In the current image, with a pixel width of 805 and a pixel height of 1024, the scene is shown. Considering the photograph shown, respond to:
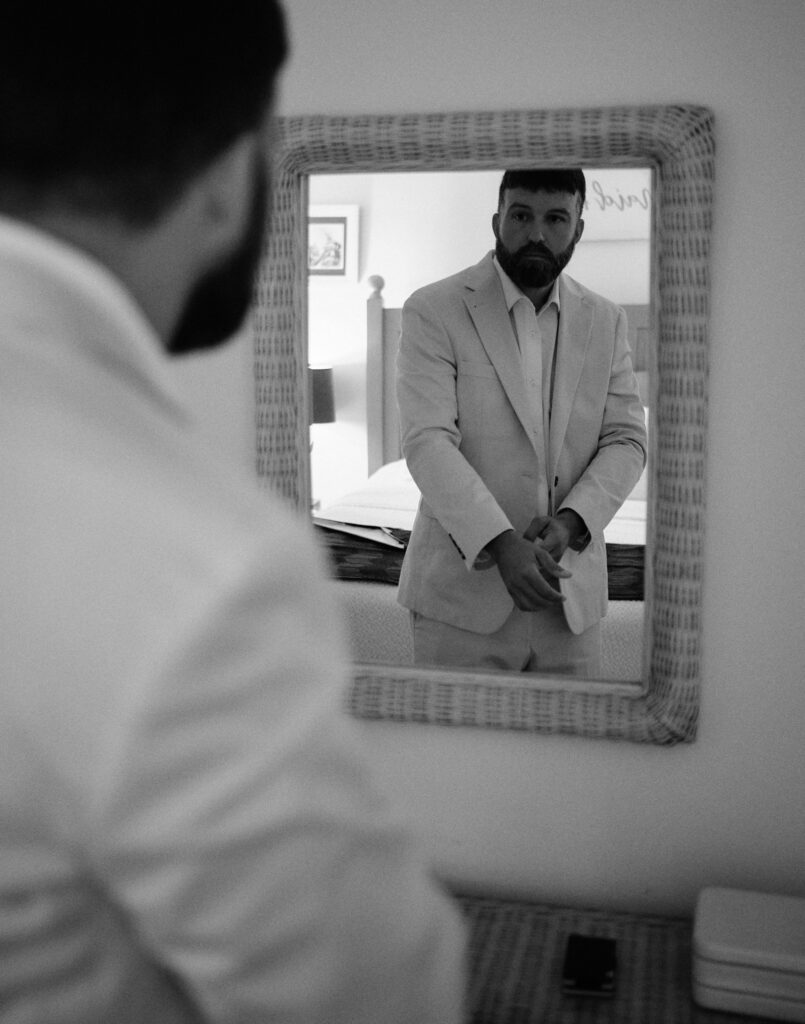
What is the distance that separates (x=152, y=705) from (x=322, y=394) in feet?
2.92

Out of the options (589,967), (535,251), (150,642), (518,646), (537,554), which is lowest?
(589,967)

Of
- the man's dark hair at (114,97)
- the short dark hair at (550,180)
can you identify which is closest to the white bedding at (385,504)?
the short dark hair at (550,180)

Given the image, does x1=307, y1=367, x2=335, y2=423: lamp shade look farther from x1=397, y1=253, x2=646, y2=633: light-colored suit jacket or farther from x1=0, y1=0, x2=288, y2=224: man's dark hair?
x1=0, y1=0, x2=288, y2=224: man's dark hair

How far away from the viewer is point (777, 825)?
114 cm

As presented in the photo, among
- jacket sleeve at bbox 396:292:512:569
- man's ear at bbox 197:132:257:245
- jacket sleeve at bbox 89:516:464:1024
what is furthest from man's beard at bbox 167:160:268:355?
jacket sleeve at bbox 396:292:512:569

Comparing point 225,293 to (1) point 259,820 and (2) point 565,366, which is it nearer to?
(1) point 259,820

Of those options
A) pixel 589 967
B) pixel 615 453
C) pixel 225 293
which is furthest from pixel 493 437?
pixel 225 293

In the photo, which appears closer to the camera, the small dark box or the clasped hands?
the small dark box

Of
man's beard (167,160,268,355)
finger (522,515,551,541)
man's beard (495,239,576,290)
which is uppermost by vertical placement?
man's beard (495,239,576,290)

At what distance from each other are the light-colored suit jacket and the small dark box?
317mm

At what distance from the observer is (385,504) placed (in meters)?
1.17

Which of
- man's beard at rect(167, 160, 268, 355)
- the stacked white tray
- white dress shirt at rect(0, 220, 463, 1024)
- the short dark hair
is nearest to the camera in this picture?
white dress shirt at rect(0, 220, 463, 1024)

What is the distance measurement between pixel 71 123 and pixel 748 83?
0.86 meters

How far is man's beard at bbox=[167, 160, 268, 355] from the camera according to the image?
437mm
